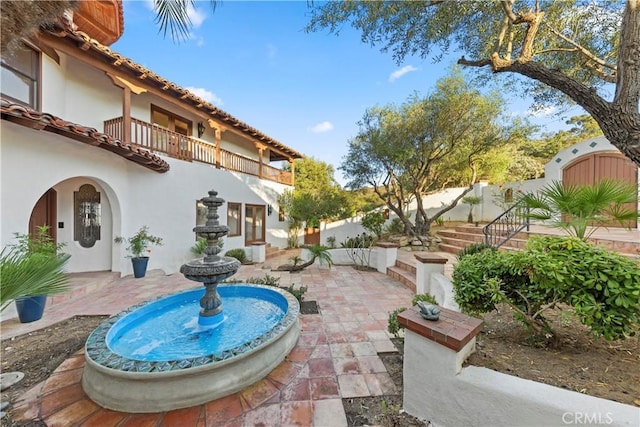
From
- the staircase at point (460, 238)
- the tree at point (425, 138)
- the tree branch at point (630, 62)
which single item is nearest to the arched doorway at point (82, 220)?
the tree at point (425, 138)

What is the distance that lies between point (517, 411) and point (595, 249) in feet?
5.66

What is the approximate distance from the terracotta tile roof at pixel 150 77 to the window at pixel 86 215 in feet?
→ 11.2

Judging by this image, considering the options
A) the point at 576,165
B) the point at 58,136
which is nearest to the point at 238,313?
the point at 58,136

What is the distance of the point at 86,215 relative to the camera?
6867 mm

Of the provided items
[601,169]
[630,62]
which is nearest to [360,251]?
[630,62]

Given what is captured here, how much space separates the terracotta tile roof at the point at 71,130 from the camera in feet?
12.6

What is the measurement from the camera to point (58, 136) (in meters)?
5.04

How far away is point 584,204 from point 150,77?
999 centimetres

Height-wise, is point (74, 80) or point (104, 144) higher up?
point (74, 80)

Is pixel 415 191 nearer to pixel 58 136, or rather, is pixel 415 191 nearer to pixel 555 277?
pixel 555 277

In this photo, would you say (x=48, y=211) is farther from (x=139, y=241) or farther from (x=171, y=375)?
(x=171, y=375)

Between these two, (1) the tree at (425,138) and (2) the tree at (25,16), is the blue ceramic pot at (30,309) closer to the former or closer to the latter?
(2) the tree at (25,16)

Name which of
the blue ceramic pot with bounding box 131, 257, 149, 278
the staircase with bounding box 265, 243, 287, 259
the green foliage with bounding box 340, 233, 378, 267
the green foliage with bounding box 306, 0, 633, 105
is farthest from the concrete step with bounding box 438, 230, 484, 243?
the blue ceramic pot with bounding box 131, 257, 149, 278

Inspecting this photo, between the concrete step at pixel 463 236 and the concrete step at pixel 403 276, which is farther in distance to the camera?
the concrete step at pixel 463 236
